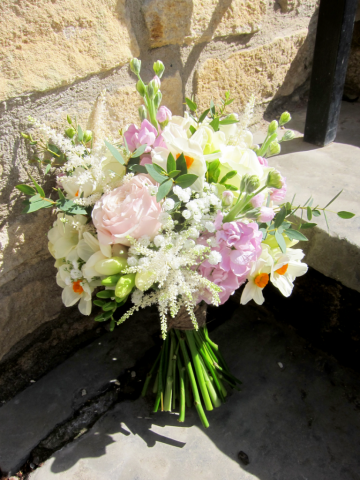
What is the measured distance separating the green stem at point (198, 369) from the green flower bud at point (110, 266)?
0.40m

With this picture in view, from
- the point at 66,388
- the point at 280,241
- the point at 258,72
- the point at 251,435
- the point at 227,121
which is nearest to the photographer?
the point at 280,241

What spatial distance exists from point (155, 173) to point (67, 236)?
1.00ft

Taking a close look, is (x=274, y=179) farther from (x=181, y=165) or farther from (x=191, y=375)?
(x=191, y=375)

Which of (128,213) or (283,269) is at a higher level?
(128,213)

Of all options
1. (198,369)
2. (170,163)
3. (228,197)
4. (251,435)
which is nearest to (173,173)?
(170,163)

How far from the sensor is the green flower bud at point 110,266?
0.78m

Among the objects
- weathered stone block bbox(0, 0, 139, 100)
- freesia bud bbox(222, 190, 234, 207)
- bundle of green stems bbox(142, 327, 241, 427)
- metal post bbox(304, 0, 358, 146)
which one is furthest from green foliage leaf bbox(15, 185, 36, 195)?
metal post bbox(304, 0, 358, 146)

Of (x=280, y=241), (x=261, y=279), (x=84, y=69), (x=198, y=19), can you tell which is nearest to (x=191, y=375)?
(x=261, y=279)

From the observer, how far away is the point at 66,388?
1221 mm

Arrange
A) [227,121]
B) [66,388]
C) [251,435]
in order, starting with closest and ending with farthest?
[227,121] → [251,435] → [66,388]

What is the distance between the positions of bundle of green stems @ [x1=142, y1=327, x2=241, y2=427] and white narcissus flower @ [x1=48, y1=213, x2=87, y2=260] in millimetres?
408

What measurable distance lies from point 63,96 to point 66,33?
150 millimetres

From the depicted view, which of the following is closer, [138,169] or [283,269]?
[138,169]

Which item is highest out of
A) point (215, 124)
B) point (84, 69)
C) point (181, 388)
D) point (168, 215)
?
point (84, 69)
